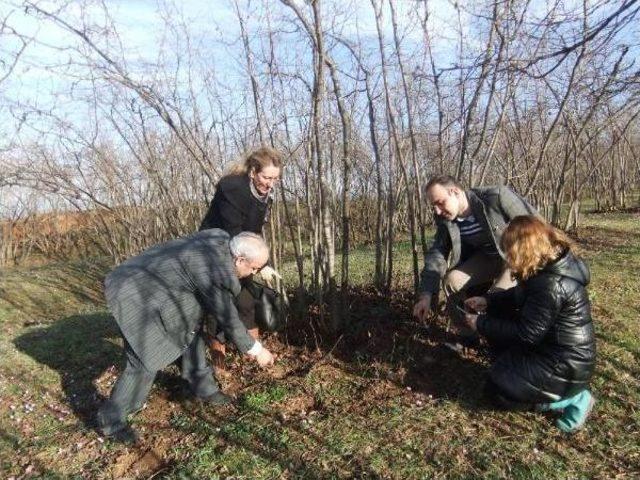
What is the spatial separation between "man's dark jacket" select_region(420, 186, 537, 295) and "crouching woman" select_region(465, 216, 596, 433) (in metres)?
0.46

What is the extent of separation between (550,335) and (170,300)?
2.05m

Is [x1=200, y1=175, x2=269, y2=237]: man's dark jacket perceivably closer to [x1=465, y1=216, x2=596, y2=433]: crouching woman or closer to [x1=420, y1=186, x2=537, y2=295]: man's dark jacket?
[x1=420, y1=186, x2=537, y2=295]: man's dark jacket

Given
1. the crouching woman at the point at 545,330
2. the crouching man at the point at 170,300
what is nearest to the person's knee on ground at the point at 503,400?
the crouching woman at the point at 545,330

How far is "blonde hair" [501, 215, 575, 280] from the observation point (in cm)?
261

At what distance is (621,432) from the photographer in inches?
110

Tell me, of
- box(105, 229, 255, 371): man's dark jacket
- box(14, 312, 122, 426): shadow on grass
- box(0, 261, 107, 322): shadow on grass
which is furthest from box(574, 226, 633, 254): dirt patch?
box(0, 261, 107, 322): shadow on grass

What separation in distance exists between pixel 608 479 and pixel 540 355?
24.8 inches

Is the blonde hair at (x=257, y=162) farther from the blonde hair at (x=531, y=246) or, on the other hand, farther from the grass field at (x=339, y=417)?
the blonde hair at (x=531, y=246)

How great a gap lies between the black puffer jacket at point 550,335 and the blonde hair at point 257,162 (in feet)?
5.22

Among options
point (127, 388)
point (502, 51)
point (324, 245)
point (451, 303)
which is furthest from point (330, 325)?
point (502, 51)

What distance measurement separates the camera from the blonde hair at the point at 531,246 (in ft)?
8.57

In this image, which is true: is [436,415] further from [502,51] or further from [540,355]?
[502,51]

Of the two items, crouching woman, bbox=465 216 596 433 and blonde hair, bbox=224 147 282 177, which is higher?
blonde hair, bbox=224 147 282 177

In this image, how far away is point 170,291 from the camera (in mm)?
2875
